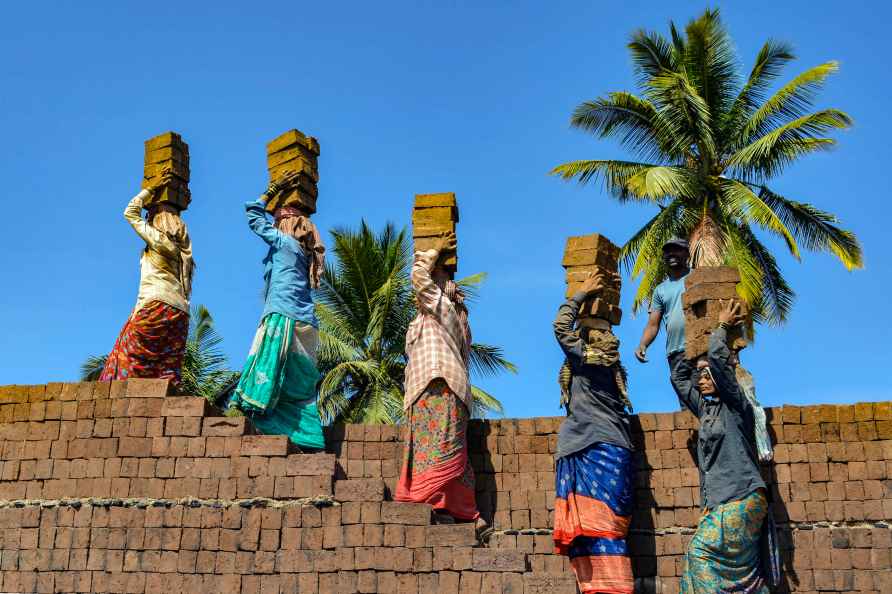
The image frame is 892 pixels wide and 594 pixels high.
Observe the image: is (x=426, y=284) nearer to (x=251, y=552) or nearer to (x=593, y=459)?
(x=593, y=459)

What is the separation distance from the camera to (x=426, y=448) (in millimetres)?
10531

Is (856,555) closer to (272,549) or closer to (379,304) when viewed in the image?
(272,549)

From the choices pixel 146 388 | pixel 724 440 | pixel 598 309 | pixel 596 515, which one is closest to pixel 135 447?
pixel 146 388

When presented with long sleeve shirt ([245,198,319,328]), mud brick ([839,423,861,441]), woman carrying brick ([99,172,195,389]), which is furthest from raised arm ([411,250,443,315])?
mud brick ([839,423,861,441])

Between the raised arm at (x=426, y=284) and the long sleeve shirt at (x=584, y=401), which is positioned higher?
the raised arm at (x=426, y=284)

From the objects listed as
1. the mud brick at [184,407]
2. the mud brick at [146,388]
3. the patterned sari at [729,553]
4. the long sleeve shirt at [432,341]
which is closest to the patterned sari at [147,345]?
the mud brick at [146,388]

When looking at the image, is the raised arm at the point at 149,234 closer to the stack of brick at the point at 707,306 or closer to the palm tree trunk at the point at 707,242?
the stack of brick at the point at 707,306

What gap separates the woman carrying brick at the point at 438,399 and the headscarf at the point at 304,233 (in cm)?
115

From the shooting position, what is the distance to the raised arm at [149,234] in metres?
11.8

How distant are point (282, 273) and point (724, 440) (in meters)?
4.27

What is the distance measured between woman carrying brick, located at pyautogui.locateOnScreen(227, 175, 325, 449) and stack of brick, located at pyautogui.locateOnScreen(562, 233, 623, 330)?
2.43 m

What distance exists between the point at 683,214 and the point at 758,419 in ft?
31.9

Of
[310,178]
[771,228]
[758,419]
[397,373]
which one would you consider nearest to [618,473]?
[758,419]

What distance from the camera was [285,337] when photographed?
11.2 m
